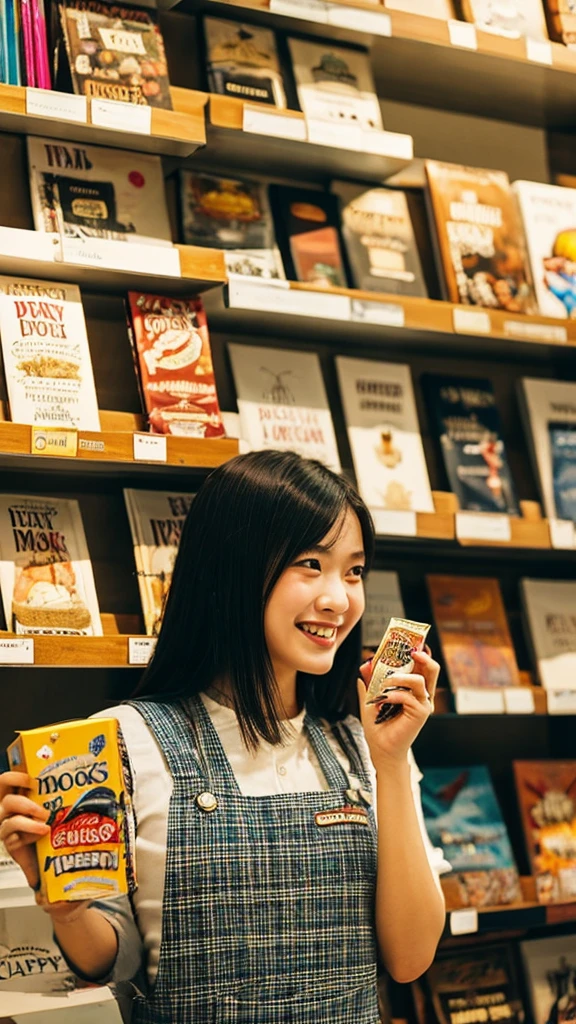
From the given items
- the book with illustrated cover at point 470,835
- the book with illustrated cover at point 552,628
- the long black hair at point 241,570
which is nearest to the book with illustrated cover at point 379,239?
the book with illustrated cover at point 552,628

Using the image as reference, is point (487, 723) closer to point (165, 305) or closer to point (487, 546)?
point (487, 546)

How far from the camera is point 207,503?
227 cm

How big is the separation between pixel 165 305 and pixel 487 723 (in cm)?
145

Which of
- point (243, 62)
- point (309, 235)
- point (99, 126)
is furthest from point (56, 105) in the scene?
point (309, 235)

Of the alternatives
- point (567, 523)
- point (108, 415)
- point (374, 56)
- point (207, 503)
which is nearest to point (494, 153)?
point (374, 56)

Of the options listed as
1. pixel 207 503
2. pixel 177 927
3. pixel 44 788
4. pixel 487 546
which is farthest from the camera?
pixel 487 546

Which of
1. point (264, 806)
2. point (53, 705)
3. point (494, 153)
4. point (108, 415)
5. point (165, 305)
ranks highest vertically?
point (494, 153)

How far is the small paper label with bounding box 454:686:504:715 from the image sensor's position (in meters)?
3.05

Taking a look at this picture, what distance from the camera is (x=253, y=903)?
2.06m

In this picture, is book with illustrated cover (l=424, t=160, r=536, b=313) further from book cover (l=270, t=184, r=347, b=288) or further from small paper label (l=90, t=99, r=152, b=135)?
small paper label (l=90, t=99, r=152, b=135)

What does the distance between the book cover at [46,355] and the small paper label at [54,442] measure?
9cm

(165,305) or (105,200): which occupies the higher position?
(105,200)

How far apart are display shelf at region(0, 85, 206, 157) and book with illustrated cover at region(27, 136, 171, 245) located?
3 centimetres

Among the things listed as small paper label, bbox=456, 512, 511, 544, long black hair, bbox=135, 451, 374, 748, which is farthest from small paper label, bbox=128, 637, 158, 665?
small paper label, bbox=456, 512, 511, 544
